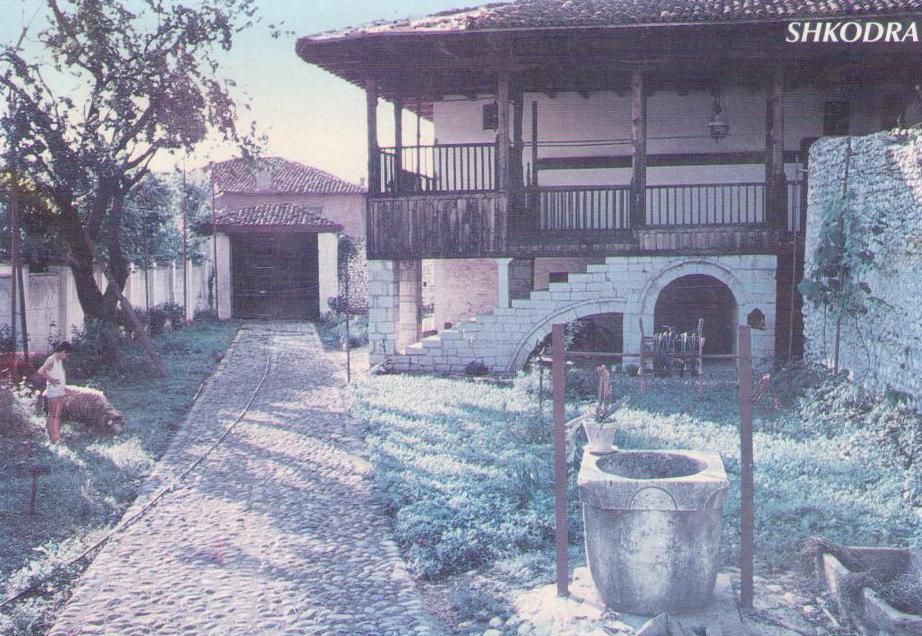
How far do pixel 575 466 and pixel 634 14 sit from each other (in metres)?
8.02

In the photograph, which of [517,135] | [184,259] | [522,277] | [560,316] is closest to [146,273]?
[184,259]

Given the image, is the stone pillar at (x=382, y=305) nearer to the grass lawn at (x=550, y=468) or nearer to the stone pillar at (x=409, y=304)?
the stone pillar at (x=409, y=304)

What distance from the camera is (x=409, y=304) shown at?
15484mm

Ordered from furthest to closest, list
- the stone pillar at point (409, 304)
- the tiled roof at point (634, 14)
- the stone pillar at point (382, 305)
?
the stone pillar at point (409, 304), the stone pillar at point (382, 305), the tiled roof at point (634, 14)

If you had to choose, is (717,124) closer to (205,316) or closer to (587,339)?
(587,339)

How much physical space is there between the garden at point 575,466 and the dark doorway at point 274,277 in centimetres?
1402

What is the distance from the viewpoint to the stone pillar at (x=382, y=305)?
564 inches

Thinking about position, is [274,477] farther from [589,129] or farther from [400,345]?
[589,129]

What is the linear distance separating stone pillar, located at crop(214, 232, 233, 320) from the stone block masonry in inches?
523

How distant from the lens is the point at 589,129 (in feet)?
53.3

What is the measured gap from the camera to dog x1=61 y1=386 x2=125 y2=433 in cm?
984

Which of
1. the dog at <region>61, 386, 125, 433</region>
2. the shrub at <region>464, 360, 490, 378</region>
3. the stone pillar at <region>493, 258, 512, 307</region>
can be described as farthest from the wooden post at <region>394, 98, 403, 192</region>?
the dog at <region>61, 386, 125, 433</region>

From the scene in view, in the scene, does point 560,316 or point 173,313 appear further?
point 173,313

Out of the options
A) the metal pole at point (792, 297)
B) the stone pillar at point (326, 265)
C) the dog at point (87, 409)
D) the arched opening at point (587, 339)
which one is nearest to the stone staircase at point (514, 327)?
the arched opening at point (587, 339)
